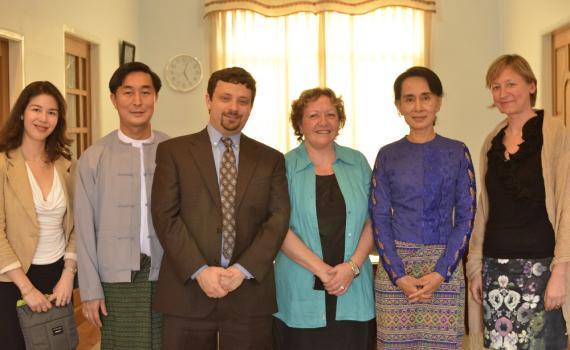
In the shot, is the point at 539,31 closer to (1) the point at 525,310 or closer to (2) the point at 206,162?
(1) the point at 525,310

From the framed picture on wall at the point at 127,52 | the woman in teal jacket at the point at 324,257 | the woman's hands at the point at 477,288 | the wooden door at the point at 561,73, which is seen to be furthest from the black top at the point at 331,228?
the framed picture on wall at the point at 127,52

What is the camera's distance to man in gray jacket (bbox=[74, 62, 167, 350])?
2451 millimetres

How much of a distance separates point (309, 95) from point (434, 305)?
100cm

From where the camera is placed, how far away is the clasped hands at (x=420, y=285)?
2404mm

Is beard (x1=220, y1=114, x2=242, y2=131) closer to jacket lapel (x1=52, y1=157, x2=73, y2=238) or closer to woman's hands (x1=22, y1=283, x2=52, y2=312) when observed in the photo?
jacket lapel (x1=52, y1=157, x2=73, y2=238)

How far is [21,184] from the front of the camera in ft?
8.25

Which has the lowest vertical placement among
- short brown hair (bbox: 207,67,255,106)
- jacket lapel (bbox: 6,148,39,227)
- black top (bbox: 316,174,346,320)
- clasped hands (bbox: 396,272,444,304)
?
clasped hands (bbox: 396,272,444,304)

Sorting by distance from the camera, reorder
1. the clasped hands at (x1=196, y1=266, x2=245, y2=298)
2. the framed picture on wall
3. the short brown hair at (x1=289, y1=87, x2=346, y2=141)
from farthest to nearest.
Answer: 1. the framed picture on wall
2. the short brown hair at (x1=289, y1=87, x2=346, y2=141)
3. the clasped hands at (x1=196, y1=266, x2=245, y2=298)

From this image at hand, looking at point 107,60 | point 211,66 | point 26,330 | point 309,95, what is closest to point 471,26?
point 211,66

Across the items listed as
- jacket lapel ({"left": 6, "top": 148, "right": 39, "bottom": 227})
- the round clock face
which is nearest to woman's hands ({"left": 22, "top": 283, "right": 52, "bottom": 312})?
jacket lapel ({"left": 6, "top": 148, "right": 39, "bottom": 227})

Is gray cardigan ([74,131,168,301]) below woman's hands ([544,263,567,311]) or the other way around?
the other way around

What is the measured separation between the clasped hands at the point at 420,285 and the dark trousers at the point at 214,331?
605mm

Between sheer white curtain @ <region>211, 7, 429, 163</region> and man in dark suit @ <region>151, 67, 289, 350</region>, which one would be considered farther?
sheer white curtain @ <region>211, 7, 429, 163</region>

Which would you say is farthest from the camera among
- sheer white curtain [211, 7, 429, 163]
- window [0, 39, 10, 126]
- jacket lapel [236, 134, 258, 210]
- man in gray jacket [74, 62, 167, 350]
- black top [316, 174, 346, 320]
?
sheer white curtain [211, 7, 429, 163]
